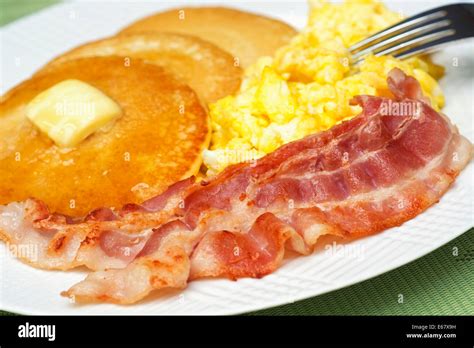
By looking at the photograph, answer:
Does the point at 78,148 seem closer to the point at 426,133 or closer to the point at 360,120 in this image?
the point at 360,120

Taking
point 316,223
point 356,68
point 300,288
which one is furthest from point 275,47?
point 300,288

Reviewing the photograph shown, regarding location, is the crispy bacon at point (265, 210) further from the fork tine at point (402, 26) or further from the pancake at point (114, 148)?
the fork tine at point (402, 26)

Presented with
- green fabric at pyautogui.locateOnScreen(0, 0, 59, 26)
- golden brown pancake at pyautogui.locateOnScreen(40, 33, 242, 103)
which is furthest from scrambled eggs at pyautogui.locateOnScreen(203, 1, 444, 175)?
green fabric at pyautogui.locateOnScreen(0, 0, 59, 26)

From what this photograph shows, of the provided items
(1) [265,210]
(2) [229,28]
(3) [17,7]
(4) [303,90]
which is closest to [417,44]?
(4) [303,90]

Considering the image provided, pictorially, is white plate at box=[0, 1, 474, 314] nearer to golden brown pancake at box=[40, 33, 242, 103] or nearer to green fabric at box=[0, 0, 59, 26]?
golden brown pancake at box=[40, 33, 242, 103]

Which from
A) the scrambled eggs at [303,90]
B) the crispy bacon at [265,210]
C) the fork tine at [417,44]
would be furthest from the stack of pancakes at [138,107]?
the fork tine at [417,44]

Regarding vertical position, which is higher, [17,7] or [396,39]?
[17,7]

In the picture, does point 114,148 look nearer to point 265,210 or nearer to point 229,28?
point 265,210
